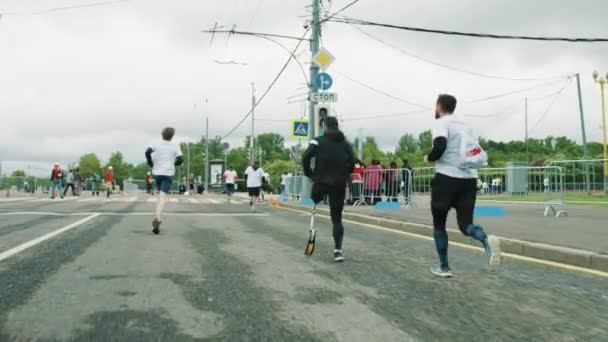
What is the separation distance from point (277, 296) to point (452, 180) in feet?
6.62

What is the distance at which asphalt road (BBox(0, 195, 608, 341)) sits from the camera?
3109 mm

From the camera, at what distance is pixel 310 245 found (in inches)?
241

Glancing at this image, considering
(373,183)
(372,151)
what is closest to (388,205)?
(373,183)

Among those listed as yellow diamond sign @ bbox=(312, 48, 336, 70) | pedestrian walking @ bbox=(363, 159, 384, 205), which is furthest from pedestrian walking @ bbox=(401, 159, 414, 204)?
yellow diamond sign @ bbox=(312, 48, 336, 70)

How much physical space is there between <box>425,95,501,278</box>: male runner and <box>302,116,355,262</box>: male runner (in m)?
1.31

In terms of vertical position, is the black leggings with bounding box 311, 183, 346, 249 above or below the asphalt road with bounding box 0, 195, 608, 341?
above

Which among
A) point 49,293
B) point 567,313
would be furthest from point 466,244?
point 49,293

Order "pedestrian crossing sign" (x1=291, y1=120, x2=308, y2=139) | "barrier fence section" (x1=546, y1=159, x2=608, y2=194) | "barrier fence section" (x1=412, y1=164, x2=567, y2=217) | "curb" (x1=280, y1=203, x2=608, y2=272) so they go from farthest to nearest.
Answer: "pedestrian crossing sign" (x1=291, y1=120, x2=308, y2=139)
"barrier fence section" (x1=546, y1=159, x2=608, y2=194)
"barrier fence section" (x1=412, y1=164, x2=567, y2=217)
"curb" (x1=280, y1=203, x2=608, y2=272)

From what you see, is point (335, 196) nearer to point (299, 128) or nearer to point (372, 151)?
point (299, 128)

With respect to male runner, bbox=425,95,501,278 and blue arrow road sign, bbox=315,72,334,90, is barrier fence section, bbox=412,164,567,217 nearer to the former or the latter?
blue arrow road sign, bbox=315,72,334,90

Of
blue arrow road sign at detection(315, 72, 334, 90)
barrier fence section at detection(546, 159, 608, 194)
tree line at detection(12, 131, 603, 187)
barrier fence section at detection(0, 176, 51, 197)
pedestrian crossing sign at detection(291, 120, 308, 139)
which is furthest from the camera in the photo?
tree line at detection(12, 131, 603, 187)

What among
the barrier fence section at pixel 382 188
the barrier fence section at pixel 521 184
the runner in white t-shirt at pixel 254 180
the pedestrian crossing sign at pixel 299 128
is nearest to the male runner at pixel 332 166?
the barrier fence section at pixel 521 184

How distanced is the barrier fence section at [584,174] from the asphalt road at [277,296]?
7.30 m

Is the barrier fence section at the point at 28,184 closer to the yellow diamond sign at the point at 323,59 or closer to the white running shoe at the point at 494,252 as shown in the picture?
the yellow diamond sign at the point at 323,59
